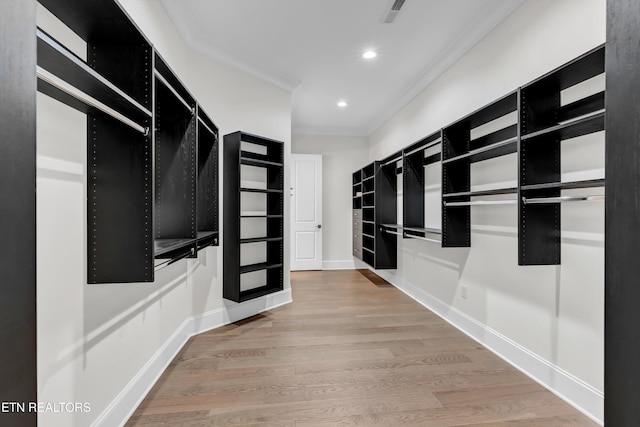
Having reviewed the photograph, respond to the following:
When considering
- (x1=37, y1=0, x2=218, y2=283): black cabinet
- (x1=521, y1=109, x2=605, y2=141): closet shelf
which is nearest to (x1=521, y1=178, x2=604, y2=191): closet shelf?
(x1=521, y1=109, x2=605, y2=141): closet shelf

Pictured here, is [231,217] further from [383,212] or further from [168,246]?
[383,212]

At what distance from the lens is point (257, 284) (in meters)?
3.78

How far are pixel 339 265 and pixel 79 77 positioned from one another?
574 centimetres

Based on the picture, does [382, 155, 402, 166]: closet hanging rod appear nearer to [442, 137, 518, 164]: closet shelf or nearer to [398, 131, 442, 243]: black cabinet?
[398, 131, 442, 243]: black cabinet

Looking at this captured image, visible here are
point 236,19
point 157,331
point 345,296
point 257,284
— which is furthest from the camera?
point 345,296

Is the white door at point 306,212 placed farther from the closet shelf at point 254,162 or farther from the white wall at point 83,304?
the white wall at point 83,304

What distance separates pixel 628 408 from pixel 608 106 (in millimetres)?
625

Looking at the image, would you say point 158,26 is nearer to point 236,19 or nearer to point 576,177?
point 236,19

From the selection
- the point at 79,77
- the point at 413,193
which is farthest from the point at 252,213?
the point at 79,77

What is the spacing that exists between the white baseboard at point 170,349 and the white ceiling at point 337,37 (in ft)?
8.74

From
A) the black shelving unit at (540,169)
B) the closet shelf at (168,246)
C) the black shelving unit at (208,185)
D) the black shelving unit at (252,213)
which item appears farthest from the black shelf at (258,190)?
the black shelving unit at (540,169)

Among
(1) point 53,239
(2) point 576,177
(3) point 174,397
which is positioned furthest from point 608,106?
(3) point 174,397

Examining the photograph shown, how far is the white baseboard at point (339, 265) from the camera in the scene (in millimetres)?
6449

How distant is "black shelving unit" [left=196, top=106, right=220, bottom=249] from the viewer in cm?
294
